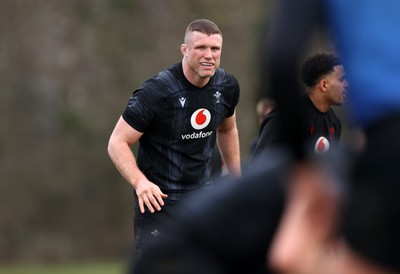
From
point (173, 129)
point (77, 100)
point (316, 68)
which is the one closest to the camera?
point (316, 68)

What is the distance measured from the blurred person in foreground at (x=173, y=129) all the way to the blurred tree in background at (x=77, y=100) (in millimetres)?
15898

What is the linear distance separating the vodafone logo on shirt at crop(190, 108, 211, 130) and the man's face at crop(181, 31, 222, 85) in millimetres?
222

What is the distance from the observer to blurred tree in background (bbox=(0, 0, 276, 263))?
24.7 metres

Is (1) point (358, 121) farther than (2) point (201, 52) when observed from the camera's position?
No

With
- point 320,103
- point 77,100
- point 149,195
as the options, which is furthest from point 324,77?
point 77,100

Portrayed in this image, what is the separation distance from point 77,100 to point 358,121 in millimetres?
24396

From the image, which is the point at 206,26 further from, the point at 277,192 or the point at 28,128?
the point at 28,128

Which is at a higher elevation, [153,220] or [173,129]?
[173,129]

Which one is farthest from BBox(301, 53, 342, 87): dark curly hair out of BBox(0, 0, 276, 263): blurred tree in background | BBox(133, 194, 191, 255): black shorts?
BBox(0, 0, 276, 263): blurred tree in background

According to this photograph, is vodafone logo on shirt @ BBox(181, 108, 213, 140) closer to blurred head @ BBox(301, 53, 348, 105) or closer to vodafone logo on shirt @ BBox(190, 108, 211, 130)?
vodafone logo on shirt @ BBox(190, 108, 211, 130)

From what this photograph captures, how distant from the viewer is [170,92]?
7.90 metres

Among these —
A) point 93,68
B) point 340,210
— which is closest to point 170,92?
point 340,210

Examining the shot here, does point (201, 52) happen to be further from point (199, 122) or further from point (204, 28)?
point (199, 122)

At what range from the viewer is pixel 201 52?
8.01 meters
